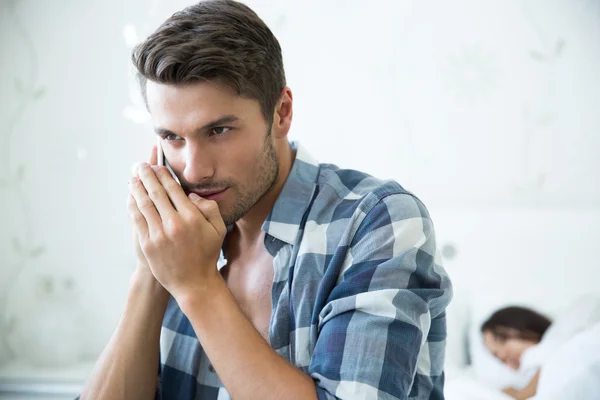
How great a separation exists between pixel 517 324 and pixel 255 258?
2.86ft

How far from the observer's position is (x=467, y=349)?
1.74 m

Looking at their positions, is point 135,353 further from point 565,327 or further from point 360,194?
point 565,327

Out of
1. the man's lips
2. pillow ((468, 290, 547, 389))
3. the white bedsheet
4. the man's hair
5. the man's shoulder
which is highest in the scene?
the man's hair

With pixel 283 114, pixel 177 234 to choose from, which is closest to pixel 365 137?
pixel 283 114

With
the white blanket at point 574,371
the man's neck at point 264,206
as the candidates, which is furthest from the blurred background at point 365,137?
the man's neck at point 264,206

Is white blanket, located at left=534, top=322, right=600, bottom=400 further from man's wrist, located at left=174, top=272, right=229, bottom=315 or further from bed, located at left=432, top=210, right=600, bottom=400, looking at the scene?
man's wrist, located at left=174, top=272, right=229, bottom=315

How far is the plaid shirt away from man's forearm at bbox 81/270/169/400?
65 millimetres

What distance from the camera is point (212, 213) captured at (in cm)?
107

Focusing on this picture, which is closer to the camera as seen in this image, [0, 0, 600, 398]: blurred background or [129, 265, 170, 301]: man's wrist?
[129, 265, 170, 301]: man's wrist

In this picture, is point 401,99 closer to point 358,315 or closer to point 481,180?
point 481,180

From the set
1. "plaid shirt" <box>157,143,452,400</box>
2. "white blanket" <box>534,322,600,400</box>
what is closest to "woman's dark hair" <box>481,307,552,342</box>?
"white blanket" <box>534,322,600,400</box>

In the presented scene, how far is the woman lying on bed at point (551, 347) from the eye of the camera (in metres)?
1.43

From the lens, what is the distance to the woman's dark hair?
168 cm

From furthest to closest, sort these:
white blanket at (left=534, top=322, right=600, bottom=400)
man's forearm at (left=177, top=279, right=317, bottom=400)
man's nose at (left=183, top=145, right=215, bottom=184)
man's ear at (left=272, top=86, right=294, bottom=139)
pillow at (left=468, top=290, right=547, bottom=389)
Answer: pillow at (left=468, top=290, right=547, bottom=389) → white blanket at (left=534, top=322, right=600, bottom=400) → man's ear at (left=272, top=86, right=294, bottom=139) → man's nose at (left=183, top=145, right=215, bottom=184) → man's forearm at (left=177, top=279, right=317, bottom=400)
